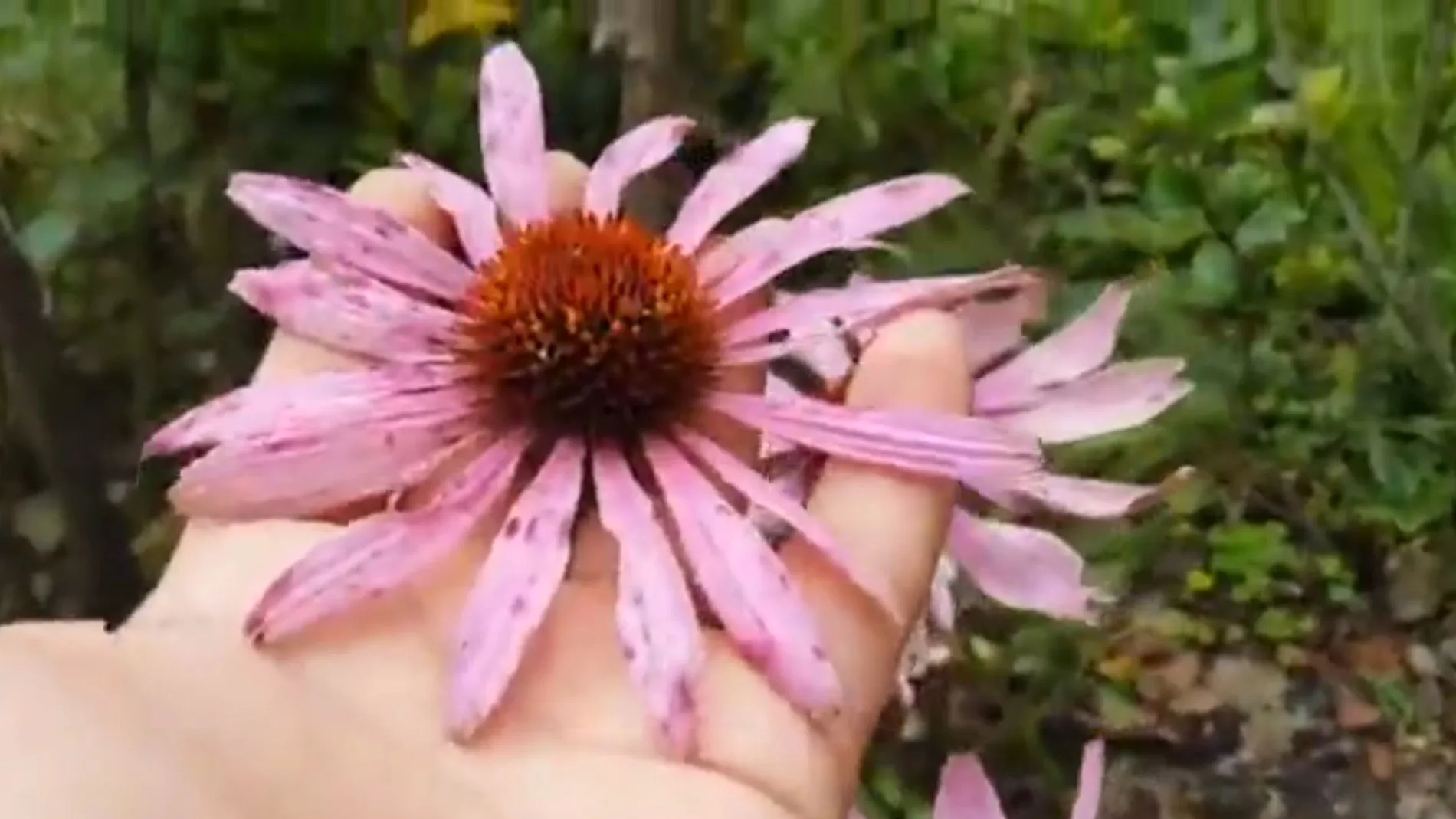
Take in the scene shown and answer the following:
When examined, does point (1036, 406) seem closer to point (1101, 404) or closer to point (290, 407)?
point (1101, 404)

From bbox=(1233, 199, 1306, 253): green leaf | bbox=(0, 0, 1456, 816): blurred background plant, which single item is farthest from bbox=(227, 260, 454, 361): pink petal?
bbox=(1233, 199, 1306, 253): green leaf

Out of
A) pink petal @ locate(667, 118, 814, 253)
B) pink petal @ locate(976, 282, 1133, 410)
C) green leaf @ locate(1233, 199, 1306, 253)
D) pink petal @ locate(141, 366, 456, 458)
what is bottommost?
green leaf @ locate(1233, 199, 1306, 253)

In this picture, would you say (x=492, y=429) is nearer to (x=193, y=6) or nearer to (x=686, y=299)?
(x=686, y=299)

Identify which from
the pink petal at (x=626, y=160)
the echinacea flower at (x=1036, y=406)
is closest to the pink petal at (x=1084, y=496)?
the echinacea flower at (x=1036, y=406)

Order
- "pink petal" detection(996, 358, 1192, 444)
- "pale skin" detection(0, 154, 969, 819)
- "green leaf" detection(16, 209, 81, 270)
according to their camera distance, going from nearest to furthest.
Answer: "pale skin" detection(0, 154, 969, 819) < "pink petal" detection(996, 358, 1192, 444) < "green leaf" detection(16, 209, 81, 270)

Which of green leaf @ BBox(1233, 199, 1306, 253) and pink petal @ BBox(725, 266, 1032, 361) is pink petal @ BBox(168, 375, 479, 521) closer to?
pink petal @ BBox(725, 266, 1032, 361)

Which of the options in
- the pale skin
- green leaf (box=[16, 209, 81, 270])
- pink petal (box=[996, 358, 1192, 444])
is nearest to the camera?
the pale skin

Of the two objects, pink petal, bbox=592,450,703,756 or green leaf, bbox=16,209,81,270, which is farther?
green leaf, bbox=16,209,81,270

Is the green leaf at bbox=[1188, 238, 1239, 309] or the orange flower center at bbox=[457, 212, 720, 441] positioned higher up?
the orange flower center at bbox=[457, 212, 720, 441]
